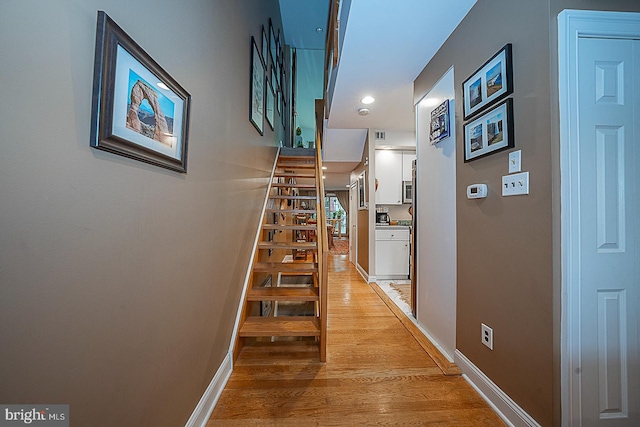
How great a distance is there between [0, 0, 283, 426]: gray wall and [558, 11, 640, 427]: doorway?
5.66ft

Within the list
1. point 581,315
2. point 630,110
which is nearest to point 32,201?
point 581,315

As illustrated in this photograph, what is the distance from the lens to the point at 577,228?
114cm

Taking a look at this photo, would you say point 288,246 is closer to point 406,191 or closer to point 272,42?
point 406,191

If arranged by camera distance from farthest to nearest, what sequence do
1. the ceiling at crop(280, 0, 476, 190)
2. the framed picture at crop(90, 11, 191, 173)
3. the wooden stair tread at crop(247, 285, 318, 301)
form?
the wooden stair tread at crop(247, 285, 318, 301) < the ceiling at crop(280, 0, 476, 190) < the framed picture at crop(90, 11, 191, 173)

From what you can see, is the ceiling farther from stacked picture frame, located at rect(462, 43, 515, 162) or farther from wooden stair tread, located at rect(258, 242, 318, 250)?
wooden stair tread, located at rect(258, 242, 318, 250)

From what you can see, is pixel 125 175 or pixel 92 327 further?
pixel 125 175

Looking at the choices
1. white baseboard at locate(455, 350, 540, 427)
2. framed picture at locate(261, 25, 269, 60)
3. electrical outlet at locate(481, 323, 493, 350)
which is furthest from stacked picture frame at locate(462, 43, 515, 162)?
framed picture at locate(261, 25, 269, 60)

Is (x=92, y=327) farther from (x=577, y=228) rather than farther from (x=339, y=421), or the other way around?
(x=577, y=228)

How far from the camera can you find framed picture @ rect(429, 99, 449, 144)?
2.02 m

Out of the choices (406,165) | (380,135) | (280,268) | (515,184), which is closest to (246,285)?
(280,268)

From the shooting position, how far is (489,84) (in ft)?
5.08

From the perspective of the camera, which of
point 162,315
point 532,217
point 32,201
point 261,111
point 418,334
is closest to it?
point 32,201

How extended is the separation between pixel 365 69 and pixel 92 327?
269 cm

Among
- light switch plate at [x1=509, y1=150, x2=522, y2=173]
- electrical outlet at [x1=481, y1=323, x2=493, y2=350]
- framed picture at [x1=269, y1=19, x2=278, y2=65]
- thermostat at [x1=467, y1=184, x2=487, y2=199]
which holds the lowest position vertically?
electrical outlet at [x1=481, y1=323, x2=493, y2=350]
